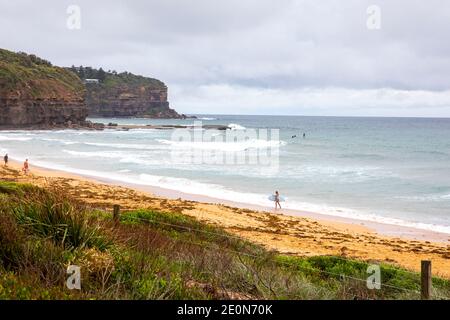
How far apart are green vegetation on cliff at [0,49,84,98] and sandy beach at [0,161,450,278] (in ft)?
219

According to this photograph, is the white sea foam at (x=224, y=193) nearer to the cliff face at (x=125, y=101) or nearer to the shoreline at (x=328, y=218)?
the shoreline at (x=328, y=218)

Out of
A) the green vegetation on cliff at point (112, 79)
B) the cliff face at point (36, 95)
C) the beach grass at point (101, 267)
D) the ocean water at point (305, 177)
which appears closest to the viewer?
the beach grass at point (101, 267)

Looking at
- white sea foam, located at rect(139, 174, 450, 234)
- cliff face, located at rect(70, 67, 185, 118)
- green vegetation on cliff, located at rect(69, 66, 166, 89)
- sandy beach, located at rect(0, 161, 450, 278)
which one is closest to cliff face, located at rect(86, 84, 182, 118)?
cliff face, located at rect(70, 67, 185, 118)

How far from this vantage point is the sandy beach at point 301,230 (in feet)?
53.1

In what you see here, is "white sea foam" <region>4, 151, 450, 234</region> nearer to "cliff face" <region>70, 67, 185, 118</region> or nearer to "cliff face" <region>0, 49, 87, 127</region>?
"cliff face" <region>0, 49, 87, 127</region>

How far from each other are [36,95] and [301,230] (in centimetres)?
8201

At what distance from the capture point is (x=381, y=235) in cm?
1961

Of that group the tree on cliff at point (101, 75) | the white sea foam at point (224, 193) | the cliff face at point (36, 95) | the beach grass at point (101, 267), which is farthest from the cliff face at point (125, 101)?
the beach grass at point (101, 267)

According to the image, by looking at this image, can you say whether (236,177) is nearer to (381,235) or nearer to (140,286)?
(381,235)

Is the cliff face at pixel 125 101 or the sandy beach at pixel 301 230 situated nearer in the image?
the sandy beach at pixel 301 230

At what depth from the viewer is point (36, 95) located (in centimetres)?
9094
